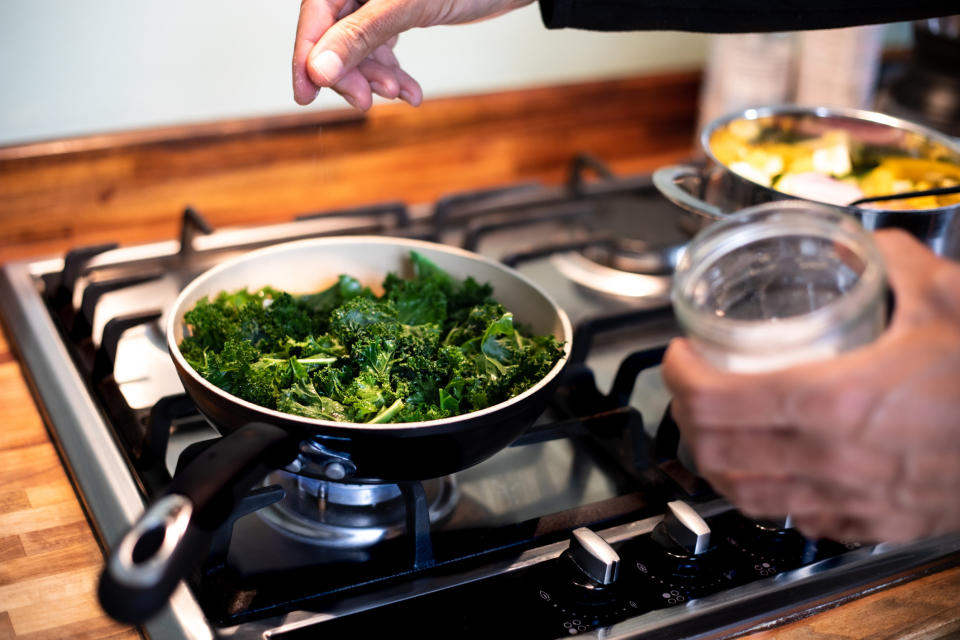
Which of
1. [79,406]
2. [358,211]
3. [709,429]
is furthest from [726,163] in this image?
[79,406]

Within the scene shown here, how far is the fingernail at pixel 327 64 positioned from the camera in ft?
2.35

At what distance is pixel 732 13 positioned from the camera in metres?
0.84

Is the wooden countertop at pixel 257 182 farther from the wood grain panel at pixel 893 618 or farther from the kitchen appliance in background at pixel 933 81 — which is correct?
the kitchen appliance in background at pixel 933 81

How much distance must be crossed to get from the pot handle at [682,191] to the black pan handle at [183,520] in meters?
0.43

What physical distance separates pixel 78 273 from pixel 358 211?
304 mm

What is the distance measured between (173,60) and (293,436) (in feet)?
2.35

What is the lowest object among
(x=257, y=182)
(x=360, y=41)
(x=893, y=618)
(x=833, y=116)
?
(x=893, y=618)

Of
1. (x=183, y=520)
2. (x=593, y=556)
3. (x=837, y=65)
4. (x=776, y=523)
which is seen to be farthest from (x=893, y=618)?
(x=837, y=65)

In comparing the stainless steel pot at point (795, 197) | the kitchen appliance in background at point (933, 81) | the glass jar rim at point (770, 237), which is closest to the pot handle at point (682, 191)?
the stainless steel pot at point (795, 197)

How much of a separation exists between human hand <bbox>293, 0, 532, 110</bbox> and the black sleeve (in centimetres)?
7

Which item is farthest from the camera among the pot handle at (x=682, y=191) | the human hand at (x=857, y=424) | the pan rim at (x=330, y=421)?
the pot handle at (x=682, y=191)

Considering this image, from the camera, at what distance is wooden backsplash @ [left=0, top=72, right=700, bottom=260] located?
3.60 feet

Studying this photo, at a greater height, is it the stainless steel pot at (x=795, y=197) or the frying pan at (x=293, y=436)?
the stainless steel pot at (x=795, y=197)

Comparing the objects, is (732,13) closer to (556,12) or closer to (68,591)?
(556,12)
